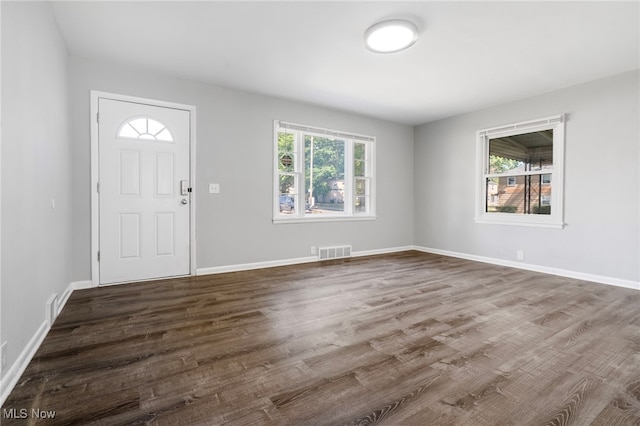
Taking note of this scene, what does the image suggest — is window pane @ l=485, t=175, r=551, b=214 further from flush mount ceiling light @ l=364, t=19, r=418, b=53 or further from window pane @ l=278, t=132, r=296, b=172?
window pane @ l=278, t=132, r=296, b=172

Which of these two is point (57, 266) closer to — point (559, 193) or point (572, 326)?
point (572, 326)

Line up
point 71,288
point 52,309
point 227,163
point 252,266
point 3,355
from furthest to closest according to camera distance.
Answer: point 252,266, point 227,163, point 71,288, point 52,309, point 3,355

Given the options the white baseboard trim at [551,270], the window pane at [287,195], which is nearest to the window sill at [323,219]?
the window pane at [287,195]

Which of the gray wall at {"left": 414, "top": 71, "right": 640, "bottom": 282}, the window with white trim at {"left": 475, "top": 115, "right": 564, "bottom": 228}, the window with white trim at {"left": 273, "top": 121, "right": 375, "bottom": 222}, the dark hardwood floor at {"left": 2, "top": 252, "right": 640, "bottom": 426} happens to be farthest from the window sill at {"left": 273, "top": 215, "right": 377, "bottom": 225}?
the window with white trim at {"left": 475, "top": 115, "right": 564, "bottom": 228}

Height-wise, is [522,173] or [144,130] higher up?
[144,130]

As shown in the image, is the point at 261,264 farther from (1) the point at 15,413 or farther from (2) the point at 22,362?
(1) the point at 15,413

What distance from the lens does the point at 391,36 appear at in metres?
2.79

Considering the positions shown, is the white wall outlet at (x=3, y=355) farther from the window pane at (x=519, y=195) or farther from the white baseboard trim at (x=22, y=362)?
the window pane at (x=519, y=195)

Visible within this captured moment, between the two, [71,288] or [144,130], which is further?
[144,130]

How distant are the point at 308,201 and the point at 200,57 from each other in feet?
8.51

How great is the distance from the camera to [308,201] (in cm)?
510

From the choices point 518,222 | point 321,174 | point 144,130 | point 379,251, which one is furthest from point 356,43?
point 379,251

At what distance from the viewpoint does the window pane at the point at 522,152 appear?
4.39 meters

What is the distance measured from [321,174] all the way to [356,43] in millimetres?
2467
